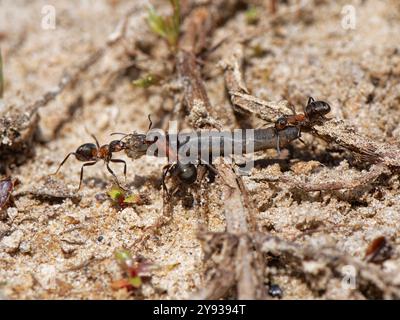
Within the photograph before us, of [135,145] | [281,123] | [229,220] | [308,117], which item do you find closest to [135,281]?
[229,220]

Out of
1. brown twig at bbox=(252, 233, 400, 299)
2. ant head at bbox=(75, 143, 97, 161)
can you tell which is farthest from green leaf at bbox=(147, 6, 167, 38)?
brown twig at bbox=(252, 233, 400, 299)

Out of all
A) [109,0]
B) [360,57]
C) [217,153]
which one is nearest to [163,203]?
[217,153]

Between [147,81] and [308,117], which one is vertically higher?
[147,81]

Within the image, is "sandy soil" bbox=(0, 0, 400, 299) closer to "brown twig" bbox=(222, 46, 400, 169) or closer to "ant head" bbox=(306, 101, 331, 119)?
"brown twig" bbox=(222, 46, 400, 169)

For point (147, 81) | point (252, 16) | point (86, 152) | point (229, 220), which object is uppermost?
point (252, 16)

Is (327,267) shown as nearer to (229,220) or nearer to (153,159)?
(229,220)

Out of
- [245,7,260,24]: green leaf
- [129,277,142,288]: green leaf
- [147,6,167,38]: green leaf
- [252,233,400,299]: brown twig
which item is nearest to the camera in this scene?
[252,233,400,299]: brown twig

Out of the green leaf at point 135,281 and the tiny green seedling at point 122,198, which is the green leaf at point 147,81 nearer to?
the tiny green seedling at point 122,198
